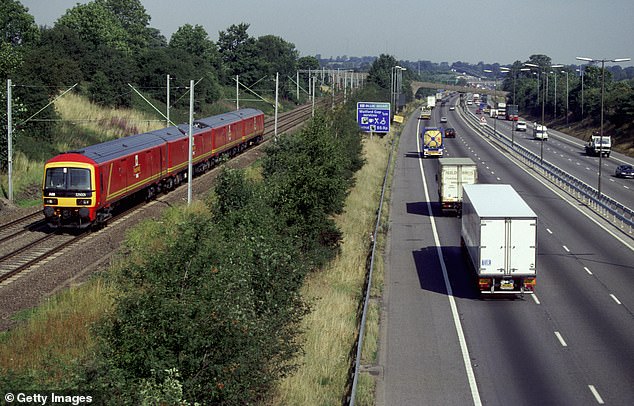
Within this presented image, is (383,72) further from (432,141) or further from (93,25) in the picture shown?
(432,141)

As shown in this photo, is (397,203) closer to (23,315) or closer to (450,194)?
(450,194)

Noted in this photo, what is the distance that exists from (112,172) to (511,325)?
67.3 ft

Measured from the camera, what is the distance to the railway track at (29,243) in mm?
30263

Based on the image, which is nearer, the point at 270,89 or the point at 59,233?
the point at 59,233

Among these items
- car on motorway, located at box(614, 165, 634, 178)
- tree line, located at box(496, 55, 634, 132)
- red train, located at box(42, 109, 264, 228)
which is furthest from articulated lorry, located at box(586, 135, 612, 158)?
red train, located at box(42, 109, 264, 228)

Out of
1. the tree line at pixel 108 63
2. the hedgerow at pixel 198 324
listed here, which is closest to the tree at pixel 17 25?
the tree line at pixel 108 63

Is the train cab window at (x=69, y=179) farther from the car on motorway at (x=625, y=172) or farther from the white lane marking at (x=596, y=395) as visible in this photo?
the car on motorway at (x=625, y=172)

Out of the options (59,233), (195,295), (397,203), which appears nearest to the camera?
(195,295)

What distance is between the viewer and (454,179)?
1775 inches

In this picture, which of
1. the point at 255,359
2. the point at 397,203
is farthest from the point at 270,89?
the point at 255,359

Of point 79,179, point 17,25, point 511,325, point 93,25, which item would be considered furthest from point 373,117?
point 511,325

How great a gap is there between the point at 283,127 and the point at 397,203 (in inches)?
1604

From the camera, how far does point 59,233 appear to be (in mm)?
36875

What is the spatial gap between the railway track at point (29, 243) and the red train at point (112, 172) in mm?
718
